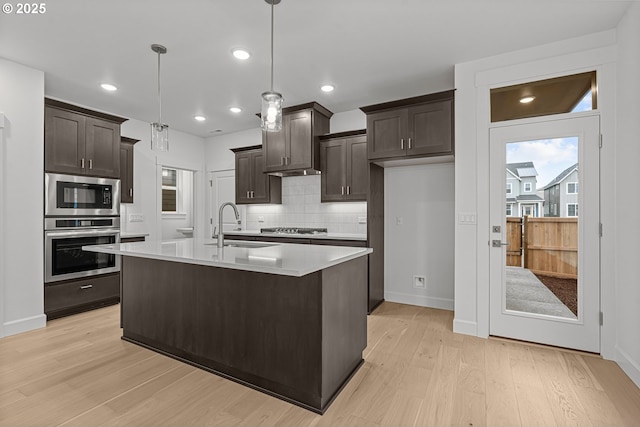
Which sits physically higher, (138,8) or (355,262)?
(138,8)

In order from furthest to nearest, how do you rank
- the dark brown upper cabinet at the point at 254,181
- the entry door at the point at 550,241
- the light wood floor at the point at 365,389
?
1. the dark brown upper cabinet at the point at 254,181
2. the entry door at the point at 550,241
3. the light wood floor at the point at 365,389

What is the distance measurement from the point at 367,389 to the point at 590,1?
3175 millimetres

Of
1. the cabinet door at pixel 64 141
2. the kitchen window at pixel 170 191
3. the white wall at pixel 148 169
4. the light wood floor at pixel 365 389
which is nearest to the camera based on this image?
the light wood floor at pixel 365 389

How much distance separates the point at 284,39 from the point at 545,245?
9.96 feet

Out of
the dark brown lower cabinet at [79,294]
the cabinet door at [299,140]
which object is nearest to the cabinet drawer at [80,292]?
the dark brown lower cabinet at [79,294]

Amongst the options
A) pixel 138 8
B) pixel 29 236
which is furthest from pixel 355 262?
pixel 29 236

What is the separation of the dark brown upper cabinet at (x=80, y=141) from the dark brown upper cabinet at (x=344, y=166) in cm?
279

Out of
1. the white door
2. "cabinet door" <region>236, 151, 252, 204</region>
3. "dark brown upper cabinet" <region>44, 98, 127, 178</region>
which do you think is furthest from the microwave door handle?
the white door

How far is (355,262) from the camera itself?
2.36m

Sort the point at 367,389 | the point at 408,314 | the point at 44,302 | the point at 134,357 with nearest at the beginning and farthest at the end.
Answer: the point at 367,389
the point at 134,357
the point at 44,302
the point at 408,314

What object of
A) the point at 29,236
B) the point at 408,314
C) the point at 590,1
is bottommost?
the point at 408,314

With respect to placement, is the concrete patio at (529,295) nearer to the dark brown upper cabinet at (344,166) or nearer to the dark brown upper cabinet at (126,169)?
the dark brown upper cabinet at (344,166)

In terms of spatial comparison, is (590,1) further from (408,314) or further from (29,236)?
(29,236)

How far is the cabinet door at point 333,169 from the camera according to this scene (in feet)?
14.0
